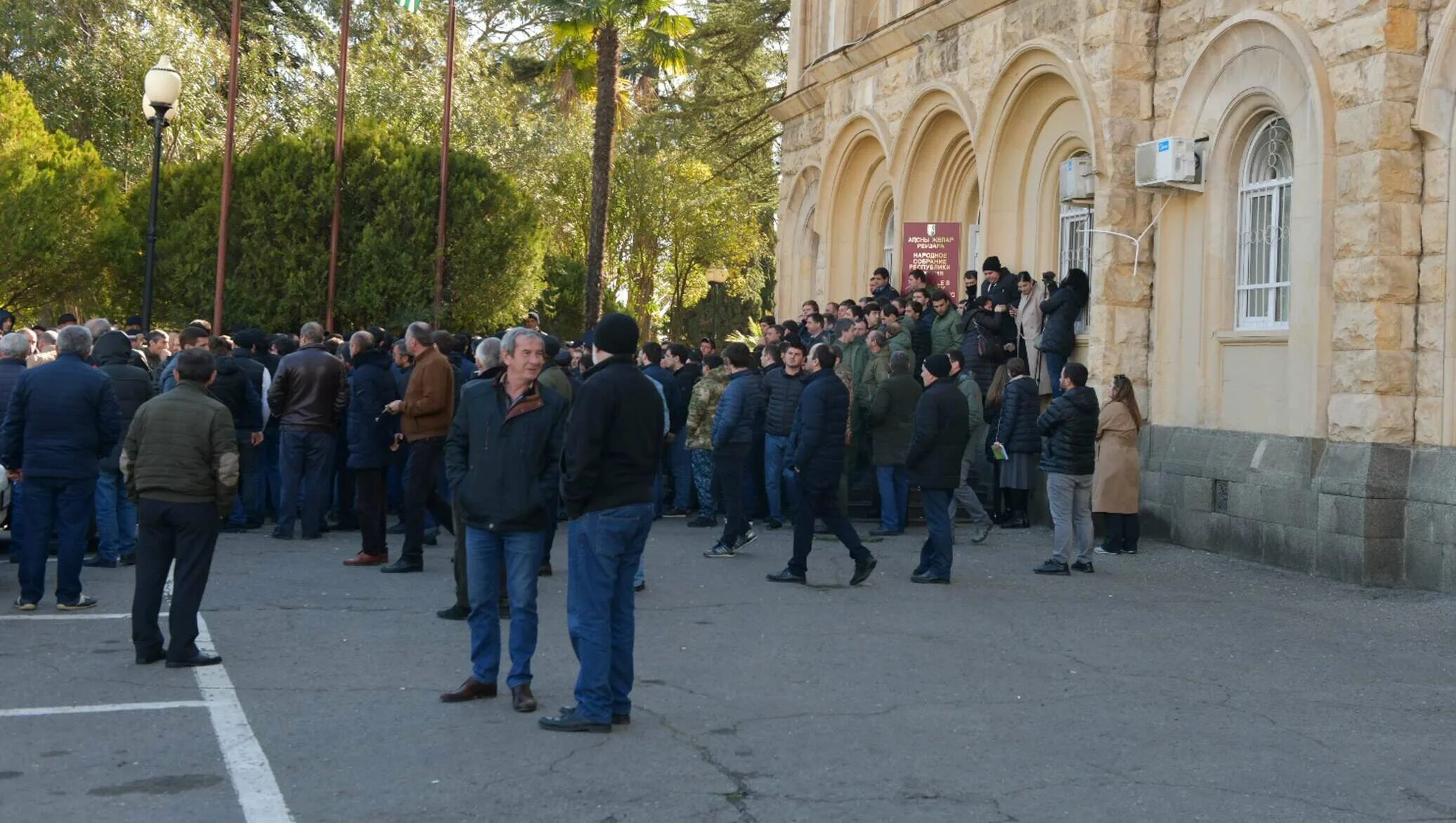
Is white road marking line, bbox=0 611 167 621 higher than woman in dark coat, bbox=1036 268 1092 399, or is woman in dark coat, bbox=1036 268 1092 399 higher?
woman in dark coat, bbox=1036 268 1092 399

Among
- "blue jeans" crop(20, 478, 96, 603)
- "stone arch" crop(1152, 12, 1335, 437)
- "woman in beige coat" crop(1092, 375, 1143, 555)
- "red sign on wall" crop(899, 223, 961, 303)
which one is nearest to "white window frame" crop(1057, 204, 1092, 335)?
"red sign on wall" crop(899, 223, 961, 303)

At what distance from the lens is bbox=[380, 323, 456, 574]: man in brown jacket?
1202cm

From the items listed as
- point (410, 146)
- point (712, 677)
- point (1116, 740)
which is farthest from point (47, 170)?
point (1116, 740)

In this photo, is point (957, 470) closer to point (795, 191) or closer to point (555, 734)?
point (555, 734)

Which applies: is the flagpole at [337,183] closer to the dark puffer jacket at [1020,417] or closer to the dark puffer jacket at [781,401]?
the dark puffer jacket at [781,401]

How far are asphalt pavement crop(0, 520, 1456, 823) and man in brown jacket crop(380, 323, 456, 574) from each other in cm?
51

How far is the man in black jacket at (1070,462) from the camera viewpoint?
42.2 feet

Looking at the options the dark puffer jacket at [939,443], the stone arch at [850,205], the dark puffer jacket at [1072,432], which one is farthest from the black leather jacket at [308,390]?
the stone arch at [850,205]

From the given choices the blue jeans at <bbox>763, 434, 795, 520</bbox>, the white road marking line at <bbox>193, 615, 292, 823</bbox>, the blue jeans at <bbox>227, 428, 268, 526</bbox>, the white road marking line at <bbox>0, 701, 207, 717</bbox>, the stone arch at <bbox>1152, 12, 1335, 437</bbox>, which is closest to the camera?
the white road marking line at <bbox>193, 615, 292, 823</bbox>

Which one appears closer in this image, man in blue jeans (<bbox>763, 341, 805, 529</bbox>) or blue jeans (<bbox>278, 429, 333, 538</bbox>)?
blue jeans (<bbox>278, 429, 333, 538</bbox>)

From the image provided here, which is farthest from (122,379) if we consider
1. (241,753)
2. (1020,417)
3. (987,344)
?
(987,344)

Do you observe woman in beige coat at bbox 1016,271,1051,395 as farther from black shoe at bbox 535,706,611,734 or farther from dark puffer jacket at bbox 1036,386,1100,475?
black shoe at bbox 535,706,611,734

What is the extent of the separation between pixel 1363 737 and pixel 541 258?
25.3m

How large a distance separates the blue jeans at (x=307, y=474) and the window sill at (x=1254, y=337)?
8.39 m
